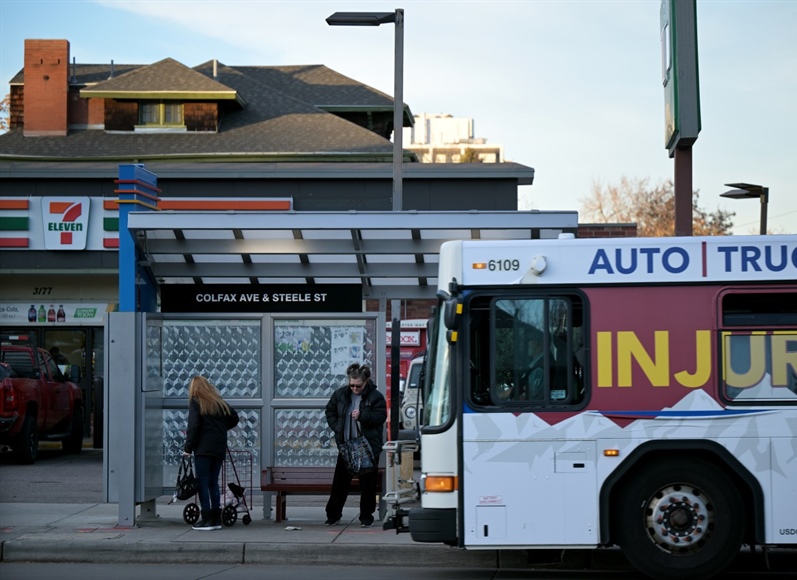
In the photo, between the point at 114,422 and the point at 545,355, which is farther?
the point at 114,422

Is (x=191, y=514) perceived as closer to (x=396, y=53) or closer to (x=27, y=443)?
(x=396, y=53)

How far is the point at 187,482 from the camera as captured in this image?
483 inches

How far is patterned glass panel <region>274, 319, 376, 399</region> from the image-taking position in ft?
44.1

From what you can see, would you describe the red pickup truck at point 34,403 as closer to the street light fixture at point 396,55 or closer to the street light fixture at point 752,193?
the street light fixture at point 396,55

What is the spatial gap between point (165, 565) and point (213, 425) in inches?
65.6

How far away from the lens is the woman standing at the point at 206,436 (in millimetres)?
12156

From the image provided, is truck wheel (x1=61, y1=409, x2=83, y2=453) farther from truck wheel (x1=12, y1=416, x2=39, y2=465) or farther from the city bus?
the city bus

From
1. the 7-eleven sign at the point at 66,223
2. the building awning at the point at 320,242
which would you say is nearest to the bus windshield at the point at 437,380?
the building awning at the point at 320,242

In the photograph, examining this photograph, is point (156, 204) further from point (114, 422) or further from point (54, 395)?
point (54, 395)

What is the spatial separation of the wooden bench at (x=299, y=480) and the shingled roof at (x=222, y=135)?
608 inches

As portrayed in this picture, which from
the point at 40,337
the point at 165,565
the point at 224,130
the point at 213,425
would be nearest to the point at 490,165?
the point at 224,130

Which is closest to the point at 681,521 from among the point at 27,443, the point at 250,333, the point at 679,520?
the point at 679,520

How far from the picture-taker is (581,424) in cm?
959

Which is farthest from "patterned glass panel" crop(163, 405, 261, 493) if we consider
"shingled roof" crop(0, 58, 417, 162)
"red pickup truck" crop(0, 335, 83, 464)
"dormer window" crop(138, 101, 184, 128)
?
"dormer window" crop(138, 101, 184, 128)
